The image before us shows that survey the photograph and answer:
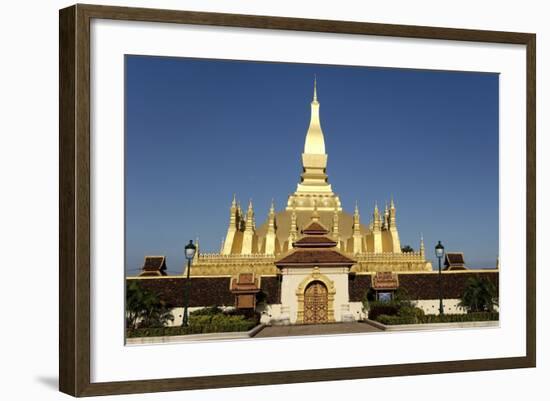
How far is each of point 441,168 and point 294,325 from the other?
1620 mm

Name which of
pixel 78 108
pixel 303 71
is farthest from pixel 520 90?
pixel 78 108

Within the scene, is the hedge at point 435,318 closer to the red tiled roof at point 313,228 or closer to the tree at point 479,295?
the tree at point 479,295

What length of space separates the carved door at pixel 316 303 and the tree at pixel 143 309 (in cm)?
96

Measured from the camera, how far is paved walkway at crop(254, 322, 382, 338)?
7.87 m

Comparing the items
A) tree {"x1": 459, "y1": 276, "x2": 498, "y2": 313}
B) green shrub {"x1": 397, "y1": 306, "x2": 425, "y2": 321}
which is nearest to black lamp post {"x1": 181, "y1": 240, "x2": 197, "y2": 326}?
green shrub {"x1": 397, "y1": 306, "x2": 425, "y2": 321}

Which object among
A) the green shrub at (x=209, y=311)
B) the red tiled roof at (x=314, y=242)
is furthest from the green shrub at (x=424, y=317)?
the green shrub at (x=209, y=311)

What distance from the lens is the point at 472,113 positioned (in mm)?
8516

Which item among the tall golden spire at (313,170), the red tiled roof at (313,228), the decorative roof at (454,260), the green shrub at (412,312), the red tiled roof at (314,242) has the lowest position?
the green shrub at (412,312)

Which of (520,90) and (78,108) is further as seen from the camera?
(520,90)

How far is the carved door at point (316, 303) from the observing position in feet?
26.2

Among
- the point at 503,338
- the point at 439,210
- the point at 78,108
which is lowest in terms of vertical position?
the point at 503,338

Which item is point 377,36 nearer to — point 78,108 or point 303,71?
point 303,71

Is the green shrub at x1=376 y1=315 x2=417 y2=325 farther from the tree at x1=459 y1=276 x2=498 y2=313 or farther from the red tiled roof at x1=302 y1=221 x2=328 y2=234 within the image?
the red tiled roof at x1=302 y1=221 x2=328 y2=234

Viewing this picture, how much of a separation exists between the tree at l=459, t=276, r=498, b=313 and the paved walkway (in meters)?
0.81
